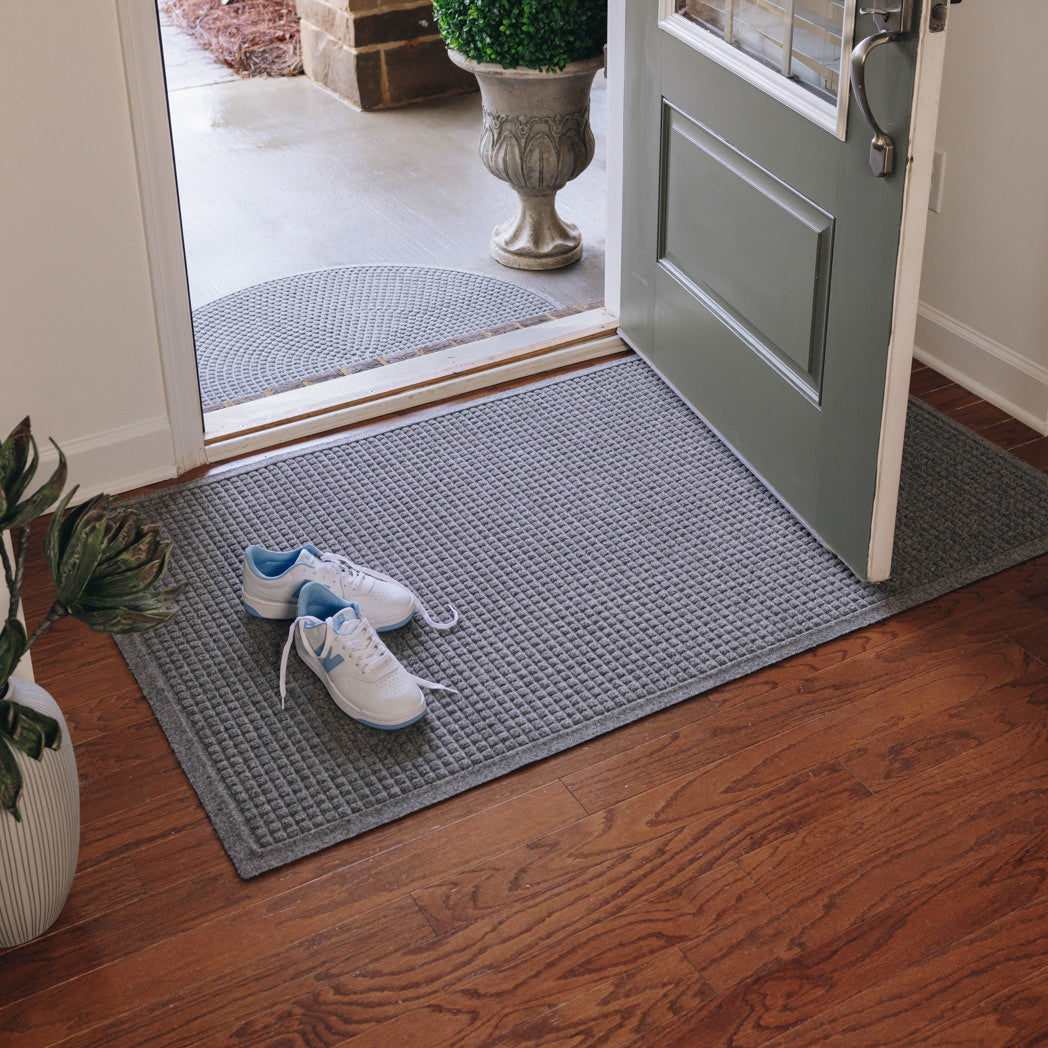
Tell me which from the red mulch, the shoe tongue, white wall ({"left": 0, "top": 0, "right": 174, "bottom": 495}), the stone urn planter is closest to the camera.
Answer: the shoe tongue

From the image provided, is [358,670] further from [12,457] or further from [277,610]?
[12,457]

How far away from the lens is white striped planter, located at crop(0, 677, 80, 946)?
1.45m

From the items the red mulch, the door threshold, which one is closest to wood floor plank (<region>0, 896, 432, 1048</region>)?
the door threshold

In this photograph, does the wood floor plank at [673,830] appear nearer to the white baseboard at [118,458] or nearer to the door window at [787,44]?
the door window at [787,44]

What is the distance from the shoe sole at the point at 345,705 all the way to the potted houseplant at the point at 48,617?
454 millimetres

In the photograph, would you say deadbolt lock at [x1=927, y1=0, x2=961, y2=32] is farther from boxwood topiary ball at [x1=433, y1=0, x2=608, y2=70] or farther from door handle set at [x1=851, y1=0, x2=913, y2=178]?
boxwood topiary ball at [x1=433, y1=0, x2=608, y2=70]

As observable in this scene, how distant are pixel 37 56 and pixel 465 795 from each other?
1318 mm

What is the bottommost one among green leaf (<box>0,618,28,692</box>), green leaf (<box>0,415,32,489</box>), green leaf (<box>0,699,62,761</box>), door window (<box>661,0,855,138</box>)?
green leaf (<box>0,699,62,761</box>)

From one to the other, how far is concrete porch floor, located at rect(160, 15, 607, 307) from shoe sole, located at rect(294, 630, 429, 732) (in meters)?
1.36

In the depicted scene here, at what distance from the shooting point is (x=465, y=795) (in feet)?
5.87

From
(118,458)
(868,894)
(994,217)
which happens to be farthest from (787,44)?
(118,458)

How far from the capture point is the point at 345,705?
1894 millimetres

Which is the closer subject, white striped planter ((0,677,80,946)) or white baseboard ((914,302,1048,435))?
white striped planter ((0,677,80,946))

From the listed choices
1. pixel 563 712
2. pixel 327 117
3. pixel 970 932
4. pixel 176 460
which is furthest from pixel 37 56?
pixel 327 117
